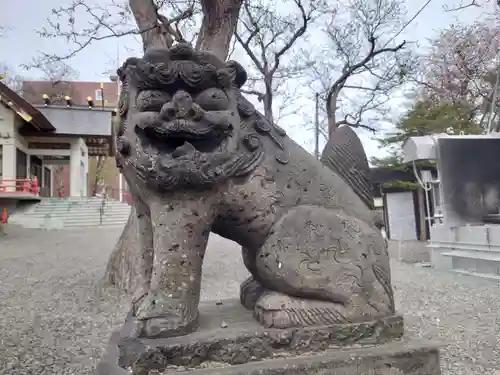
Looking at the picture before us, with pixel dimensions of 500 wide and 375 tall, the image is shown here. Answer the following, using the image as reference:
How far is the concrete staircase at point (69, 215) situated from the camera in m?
17.0

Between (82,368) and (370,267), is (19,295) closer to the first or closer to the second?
(82,368)

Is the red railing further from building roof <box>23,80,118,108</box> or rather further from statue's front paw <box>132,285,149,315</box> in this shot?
statue's front paw <box>132,285,149,315</box>

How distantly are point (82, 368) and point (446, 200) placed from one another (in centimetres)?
614

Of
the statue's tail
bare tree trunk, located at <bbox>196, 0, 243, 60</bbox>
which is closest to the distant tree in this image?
bare tree trunk, located at <bbox>196, 0, 243, 60</bbox>

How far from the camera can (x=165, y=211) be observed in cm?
158

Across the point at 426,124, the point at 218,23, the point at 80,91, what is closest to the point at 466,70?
the point at 426,124

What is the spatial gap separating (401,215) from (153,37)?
1069cm

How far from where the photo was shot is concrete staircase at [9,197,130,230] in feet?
55.9

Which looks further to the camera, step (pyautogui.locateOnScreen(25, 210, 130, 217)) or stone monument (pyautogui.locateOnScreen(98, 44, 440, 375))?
step (pyautogui.locateOnScreen(25, 210, 130, 217))

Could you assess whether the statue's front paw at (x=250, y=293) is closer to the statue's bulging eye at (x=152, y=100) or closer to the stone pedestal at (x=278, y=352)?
the stone pedestal at (x=278, y=352)

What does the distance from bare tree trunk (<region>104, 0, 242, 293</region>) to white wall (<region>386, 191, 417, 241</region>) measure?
9.87 meters

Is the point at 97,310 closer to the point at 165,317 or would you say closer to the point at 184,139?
the point at 165,317

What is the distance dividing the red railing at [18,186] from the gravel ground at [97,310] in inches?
350

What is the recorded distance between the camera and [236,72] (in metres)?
1.70
